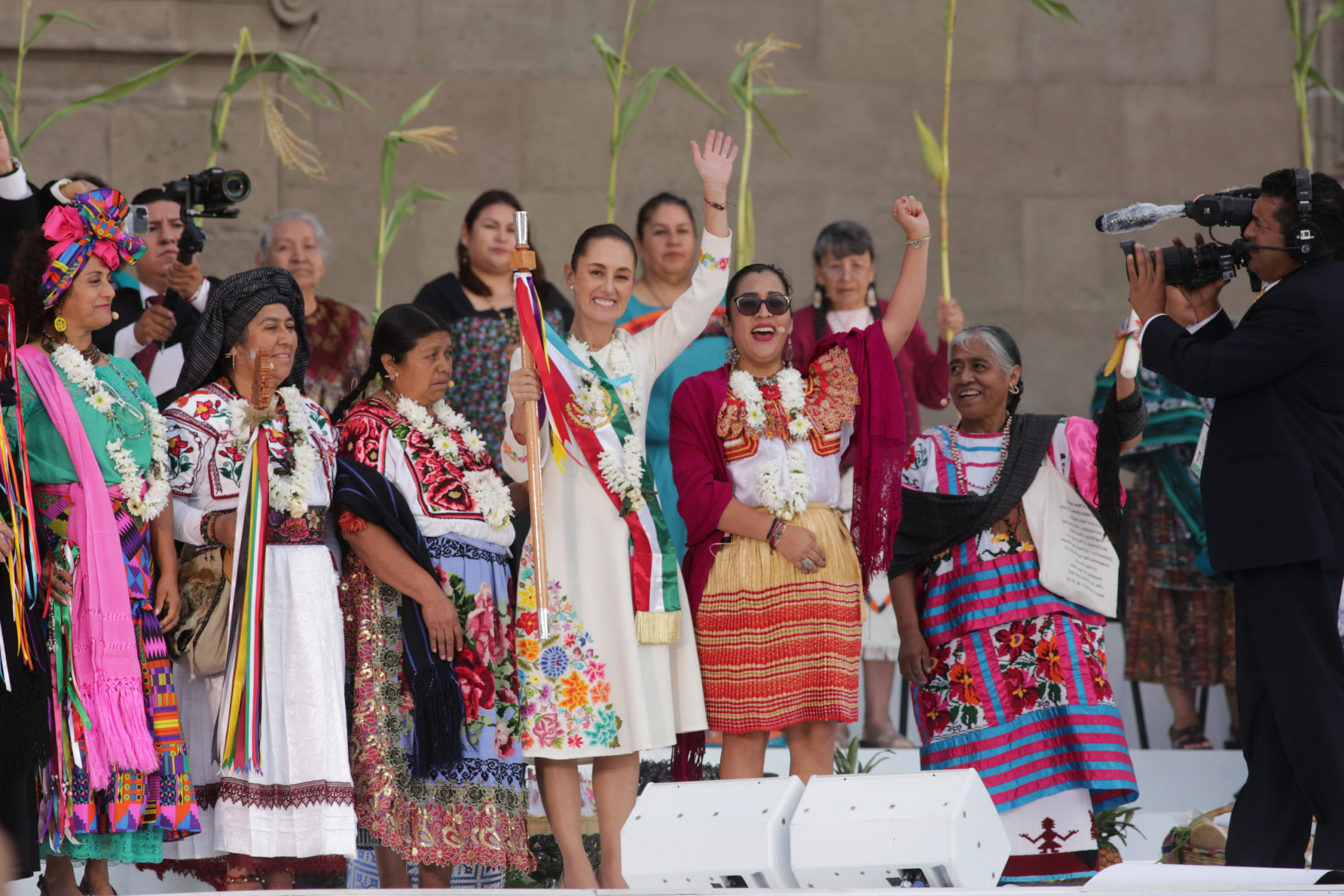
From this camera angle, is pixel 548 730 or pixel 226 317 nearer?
pixel 548 730

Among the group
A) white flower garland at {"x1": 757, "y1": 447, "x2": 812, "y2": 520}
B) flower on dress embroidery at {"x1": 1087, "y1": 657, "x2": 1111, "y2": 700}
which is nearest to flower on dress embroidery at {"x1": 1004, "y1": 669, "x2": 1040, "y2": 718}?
flower on dress embroidery at {"x1": 1087, "y1": 657, "x2": 1111, "y2": 700}

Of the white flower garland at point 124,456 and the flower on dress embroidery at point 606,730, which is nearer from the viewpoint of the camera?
the white flower garland at point 124,456

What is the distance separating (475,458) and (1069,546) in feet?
5.35

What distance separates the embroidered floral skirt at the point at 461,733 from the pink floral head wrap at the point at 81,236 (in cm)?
96

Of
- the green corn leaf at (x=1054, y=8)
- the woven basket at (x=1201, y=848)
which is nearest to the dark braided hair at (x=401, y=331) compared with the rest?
the woven basket at (x=1201, y=848)

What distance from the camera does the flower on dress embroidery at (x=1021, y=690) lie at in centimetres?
444

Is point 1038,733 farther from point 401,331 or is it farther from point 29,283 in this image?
point 29,283

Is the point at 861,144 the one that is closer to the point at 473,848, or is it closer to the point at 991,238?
the point at 991,238

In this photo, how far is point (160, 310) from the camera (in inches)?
192

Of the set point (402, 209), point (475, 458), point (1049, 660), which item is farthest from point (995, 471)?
point (402, 209)

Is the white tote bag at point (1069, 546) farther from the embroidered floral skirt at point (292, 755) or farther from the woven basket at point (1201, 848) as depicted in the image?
the embroidered floral skirt at point (292, 755)

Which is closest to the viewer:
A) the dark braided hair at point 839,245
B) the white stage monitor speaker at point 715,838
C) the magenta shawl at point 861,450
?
the white stage monitor speaker at point 715,838

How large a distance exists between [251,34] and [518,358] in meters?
4.10

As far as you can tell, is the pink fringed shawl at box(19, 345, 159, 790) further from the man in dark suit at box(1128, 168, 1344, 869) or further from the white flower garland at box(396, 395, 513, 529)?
the man in dark suit at box(1128, 168, 1344, 869)
